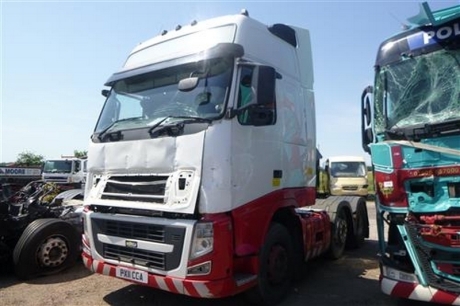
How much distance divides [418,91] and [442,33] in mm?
692

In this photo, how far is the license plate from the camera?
14.0ft

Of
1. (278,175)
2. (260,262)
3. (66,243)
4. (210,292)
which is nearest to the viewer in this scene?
(210,292)

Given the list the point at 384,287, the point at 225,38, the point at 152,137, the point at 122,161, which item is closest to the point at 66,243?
the point at 122,161

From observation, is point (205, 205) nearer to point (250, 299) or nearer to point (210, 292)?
point (210, 292)

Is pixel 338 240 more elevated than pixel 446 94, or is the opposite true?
pixel 446 94

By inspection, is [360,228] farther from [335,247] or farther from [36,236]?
[36,236]

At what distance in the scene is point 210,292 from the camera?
3.98 m

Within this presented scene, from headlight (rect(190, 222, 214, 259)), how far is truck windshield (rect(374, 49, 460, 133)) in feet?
8.05

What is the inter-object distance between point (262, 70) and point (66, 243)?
176 inches

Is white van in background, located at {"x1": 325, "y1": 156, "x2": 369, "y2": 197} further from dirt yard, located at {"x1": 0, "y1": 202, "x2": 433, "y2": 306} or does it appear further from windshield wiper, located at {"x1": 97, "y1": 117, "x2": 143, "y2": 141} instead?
windshield wiper, located at {"x1": 97, "y1": 117, "x2": 143, "y2": 141}

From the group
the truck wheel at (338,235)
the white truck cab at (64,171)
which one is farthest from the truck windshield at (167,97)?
the white truck cab at (64,171)

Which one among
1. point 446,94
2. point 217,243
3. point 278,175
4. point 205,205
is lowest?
point 217,243

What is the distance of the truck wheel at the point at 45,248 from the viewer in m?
6.03

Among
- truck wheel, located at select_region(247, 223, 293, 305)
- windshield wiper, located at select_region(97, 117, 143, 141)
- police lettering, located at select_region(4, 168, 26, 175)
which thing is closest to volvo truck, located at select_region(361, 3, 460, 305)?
truck wheel, located at select_region(247, 223, 293, 305)
